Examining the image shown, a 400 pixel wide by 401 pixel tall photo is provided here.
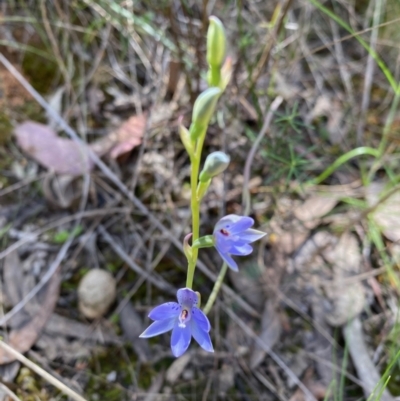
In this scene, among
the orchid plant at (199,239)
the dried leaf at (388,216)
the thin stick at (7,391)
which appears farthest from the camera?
the dried leaf at (388,216)

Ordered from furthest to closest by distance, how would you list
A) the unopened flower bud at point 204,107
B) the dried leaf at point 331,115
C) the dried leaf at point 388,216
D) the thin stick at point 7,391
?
the dried leaf at point 331,115, the dried leaf at point 388,216, the thin stick at point 7,391, the unopened flower bud at point 204,107

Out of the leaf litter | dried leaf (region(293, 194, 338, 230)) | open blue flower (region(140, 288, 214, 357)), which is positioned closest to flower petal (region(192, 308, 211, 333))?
open blue flower (region(140, 288, 214, 357))

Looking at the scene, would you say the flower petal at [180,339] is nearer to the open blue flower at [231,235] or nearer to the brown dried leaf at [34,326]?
the open blue flower at [231,235]

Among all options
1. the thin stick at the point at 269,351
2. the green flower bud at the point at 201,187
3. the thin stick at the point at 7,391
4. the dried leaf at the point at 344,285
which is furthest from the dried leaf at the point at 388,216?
the thin stick at the point at 7,391

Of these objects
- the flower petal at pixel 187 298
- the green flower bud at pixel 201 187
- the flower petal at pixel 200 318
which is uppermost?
the green flower bud at pixel 201 187

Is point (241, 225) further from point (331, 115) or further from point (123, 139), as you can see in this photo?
→ point (331, 115)

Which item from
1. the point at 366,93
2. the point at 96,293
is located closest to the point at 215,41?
the point at 96,293

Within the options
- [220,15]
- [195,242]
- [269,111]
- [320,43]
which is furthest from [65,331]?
[320,43]
